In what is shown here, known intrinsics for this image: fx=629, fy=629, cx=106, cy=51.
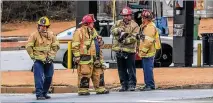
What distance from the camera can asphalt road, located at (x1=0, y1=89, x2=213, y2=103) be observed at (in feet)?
41.7

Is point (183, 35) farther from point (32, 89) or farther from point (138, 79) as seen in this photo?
point (32, 89)

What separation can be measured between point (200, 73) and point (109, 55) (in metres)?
4.63

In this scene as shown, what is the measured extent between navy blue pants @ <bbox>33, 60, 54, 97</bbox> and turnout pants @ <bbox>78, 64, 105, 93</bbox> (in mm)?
700

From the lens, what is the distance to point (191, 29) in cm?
2077

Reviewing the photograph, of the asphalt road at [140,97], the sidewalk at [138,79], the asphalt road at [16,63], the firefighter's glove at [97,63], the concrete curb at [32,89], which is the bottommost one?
the asphalt road at [16,63]

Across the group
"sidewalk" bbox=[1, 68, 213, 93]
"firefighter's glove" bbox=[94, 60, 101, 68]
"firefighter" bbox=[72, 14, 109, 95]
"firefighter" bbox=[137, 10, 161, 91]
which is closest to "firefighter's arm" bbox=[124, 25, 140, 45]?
"firefighter" bbox=[137, 10, 161, 91]

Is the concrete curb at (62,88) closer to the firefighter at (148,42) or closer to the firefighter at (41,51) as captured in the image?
the firefighter at (148,42)

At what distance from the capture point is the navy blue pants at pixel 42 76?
13.2 m

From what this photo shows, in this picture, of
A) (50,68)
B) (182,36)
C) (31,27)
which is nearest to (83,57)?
(50,68)

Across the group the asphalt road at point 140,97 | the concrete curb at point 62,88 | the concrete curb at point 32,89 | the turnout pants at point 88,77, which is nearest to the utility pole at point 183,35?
the concrete curb at point 62,88

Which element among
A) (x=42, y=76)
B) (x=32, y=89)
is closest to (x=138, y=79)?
(x=32, y=89)

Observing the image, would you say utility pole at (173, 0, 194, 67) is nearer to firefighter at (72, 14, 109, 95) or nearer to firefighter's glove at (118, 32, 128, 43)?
firefighter's glove at (118, 32, 128, 43)

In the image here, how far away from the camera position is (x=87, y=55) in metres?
13.6

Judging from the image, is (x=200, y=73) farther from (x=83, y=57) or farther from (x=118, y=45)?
(x=83, y=57)
